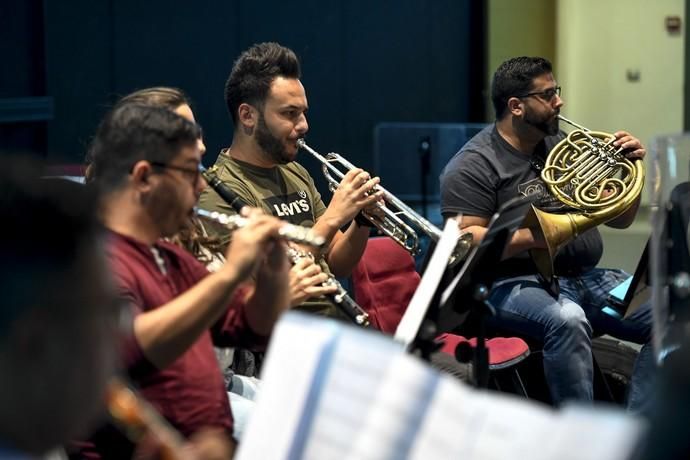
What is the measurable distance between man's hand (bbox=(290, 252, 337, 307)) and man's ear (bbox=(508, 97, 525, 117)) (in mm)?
1395

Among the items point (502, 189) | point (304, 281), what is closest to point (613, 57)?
point (502, 189)

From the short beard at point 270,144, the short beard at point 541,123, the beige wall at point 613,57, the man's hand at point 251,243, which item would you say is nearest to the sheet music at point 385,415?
the man's hand at point 251,243

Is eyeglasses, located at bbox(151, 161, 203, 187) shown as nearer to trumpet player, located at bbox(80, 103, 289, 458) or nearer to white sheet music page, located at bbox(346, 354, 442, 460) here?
trumpet player, located at bbox(80, 103, 289, 458)

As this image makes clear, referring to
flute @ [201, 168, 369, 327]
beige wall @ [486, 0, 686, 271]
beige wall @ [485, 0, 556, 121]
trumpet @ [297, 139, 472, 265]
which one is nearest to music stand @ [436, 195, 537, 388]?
flute @ [201, 168, 369, 327]

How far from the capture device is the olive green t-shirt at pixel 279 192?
11.0 feet

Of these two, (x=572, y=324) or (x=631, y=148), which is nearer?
(x=572, y=324)

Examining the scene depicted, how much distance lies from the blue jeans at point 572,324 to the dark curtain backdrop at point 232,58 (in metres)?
2.10

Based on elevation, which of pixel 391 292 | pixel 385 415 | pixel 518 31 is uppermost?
pixel 518 31

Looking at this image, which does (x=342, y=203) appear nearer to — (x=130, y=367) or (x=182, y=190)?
(x=182, y=190)

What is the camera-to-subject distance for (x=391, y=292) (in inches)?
143

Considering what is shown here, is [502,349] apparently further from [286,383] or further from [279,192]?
[286,383]

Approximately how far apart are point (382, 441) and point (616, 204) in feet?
8.12

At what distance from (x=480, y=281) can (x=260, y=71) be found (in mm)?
1101

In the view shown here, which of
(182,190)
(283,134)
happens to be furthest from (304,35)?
(182,190)
